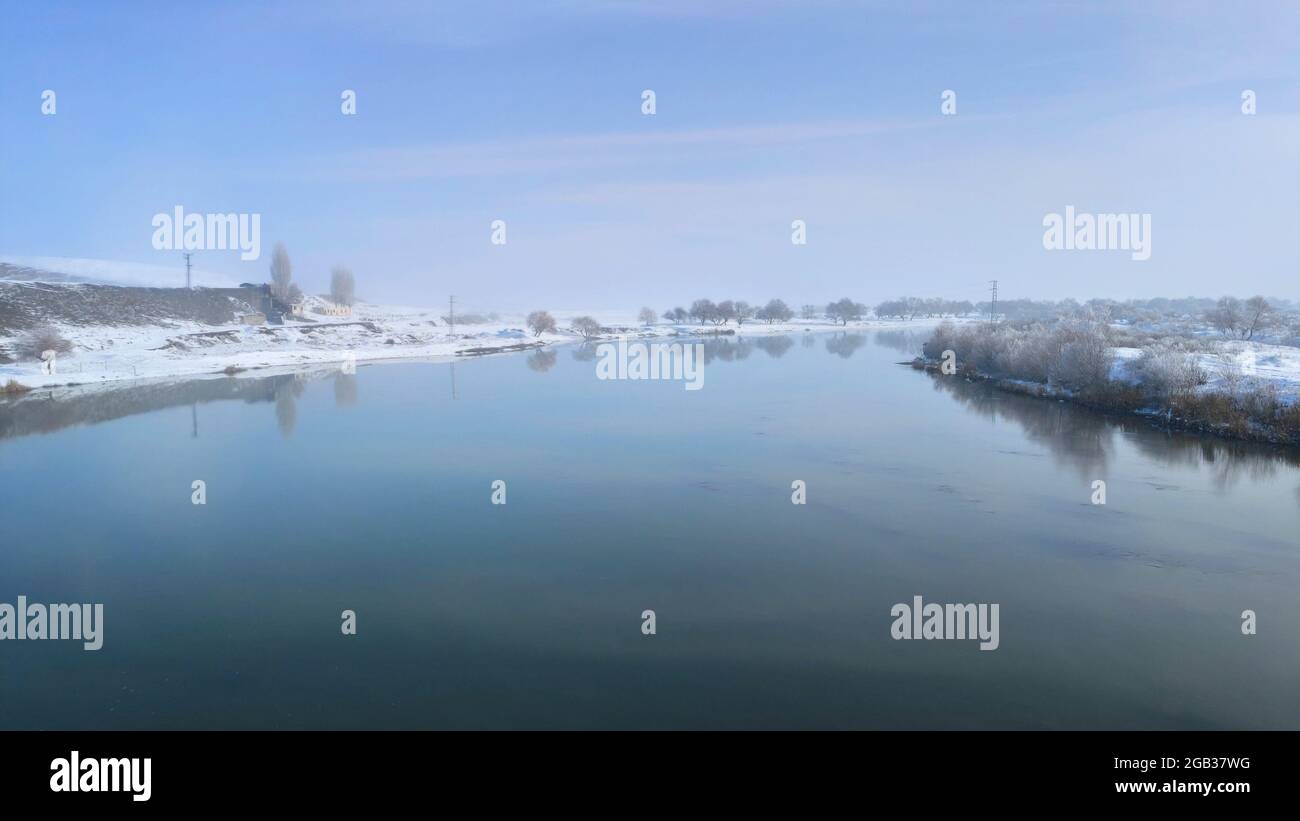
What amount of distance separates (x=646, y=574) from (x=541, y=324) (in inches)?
1862

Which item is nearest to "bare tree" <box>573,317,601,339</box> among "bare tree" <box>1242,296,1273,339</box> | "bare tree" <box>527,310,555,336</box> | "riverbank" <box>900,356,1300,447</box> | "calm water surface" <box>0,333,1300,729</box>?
"bare tree" <box>527,310,555,336</box>

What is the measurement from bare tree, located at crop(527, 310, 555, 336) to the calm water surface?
38.5m

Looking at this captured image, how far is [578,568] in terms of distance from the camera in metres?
7.59

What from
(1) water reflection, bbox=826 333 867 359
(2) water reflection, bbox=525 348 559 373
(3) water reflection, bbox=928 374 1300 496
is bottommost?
(3) water reflection, bbox=928 374 1300 496

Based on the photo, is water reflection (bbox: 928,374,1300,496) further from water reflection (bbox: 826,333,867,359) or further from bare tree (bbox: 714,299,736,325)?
bare tree (bbox: 714,299,736,325)

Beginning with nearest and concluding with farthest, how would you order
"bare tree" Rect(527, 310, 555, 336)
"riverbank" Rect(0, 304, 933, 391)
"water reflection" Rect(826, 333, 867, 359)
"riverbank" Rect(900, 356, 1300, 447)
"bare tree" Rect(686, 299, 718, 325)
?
1. "riverbank" Rect(900, 356, 1300, 447)
2. "riverbank" Rect(0, 304, 933, 391)
3. "water reflection" Rect(826, 333, 867, 359)
4. "bare tree" Rect(527, 310, 555, 336)
5. "bare tree" Rect(686, 299, 718, 325)

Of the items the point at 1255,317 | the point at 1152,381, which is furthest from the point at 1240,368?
the point at 1255,317

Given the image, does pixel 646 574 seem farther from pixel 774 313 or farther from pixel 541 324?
pixel 774 313

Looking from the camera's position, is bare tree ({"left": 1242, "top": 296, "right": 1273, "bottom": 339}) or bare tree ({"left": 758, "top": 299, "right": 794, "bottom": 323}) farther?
bare tree ({"left": 758, "top": 299, "right": 794, "bottom": 323})

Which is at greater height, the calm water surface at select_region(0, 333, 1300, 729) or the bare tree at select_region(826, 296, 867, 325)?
the bare tree at select_region(826, 296, 867, 325)

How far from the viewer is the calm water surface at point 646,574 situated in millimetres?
5160

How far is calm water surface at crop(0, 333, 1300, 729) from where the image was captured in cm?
516
